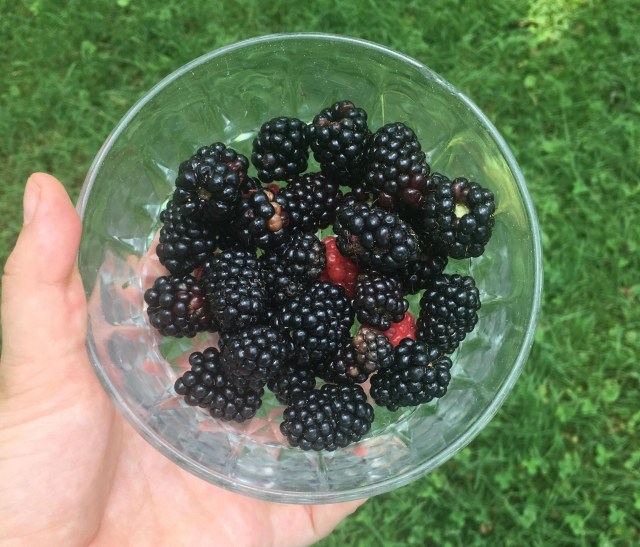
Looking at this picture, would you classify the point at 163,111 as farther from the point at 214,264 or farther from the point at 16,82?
the point at 16,82

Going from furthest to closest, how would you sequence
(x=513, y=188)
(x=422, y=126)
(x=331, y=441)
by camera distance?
(x=422, y=126), (x=513, y=188), (x=331, y=441)

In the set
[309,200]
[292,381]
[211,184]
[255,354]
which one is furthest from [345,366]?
[211,184]

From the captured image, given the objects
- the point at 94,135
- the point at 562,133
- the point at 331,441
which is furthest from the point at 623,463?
the point at 94,135

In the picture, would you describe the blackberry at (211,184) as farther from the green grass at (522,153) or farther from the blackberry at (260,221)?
the green grass at (522,153)

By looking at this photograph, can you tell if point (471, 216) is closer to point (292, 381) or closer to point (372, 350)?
point (372, 350)

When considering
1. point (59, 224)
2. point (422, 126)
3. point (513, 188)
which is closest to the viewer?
point (59, 224)
